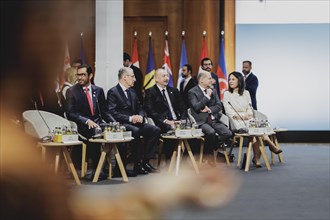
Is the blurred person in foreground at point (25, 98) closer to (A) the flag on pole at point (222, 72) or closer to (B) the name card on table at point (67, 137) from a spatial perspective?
(B) the name card on table at point (67, 137)

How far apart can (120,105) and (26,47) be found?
19.3ft

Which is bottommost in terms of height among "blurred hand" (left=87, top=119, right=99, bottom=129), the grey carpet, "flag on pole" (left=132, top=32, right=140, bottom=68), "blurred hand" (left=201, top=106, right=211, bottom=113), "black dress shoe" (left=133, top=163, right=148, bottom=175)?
the grey carpet

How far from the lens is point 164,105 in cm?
654

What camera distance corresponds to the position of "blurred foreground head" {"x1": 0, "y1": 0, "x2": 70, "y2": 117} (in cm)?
18

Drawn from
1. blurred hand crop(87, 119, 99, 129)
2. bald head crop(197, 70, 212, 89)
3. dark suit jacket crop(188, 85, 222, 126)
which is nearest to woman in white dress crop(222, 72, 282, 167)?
dark suit jacket crop(188, 85, 222, 126)

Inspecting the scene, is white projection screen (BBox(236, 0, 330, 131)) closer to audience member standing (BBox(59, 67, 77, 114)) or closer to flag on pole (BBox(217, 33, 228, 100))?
flag on pole (BBox(217, 33, 228, 100))

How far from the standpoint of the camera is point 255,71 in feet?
34.2

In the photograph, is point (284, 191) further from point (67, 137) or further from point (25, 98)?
point (25, 98)

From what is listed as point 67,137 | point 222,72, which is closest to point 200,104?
point 67,137

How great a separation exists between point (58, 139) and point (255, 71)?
6166mm

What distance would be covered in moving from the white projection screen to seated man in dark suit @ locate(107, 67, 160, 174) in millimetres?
4617

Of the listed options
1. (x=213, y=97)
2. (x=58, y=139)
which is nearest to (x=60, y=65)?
(x=58, y=139)

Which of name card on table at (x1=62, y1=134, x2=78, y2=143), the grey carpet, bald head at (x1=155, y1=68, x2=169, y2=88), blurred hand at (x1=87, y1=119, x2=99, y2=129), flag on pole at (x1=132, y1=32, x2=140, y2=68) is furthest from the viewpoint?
flag on pole at (x1=132, y1=32, x2=140, y2=68)

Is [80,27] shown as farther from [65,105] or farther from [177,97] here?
[177,97]
